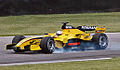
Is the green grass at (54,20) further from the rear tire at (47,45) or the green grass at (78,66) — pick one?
Result: the green grass at (78,66)

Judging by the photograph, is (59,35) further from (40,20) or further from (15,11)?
(40,20)

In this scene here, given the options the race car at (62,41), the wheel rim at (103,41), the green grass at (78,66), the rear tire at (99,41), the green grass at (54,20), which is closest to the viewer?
the green grass at (78,66)

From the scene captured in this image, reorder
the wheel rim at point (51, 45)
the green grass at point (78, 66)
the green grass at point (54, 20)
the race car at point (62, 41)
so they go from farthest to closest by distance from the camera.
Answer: the green grass at point (54, 20)
the wheel rim at point (51, 45)
the race car at point (62, 41)
the green grass at point (78, 66)

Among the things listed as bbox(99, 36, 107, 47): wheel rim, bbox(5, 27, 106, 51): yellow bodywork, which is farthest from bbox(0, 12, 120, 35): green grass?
bbox(5, 27, 106, 51): yellow bodywork

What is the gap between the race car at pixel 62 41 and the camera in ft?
45.3

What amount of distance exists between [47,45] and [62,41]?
1.18 m

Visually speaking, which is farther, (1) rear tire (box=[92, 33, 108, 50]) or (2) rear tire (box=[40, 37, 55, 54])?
(1) rear tire (box=[92, 33, 108, 50])

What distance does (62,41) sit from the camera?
14656mm

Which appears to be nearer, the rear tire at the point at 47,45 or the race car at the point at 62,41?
the rear tire at the point at 47,45

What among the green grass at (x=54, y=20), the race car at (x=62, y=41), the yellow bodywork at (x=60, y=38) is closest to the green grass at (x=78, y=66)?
the race car at (x=62, y=41)

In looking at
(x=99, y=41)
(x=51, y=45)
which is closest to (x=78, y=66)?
(x=51, y=45)

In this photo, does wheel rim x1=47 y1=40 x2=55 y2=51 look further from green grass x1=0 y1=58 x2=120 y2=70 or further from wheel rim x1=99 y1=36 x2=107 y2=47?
green grass x1=0 y1=58 x2=120 y2=70

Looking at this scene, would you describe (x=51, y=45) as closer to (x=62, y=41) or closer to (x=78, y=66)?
(x=62, y=41)

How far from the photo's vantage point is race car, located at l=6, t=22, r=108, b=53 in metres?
13.8
